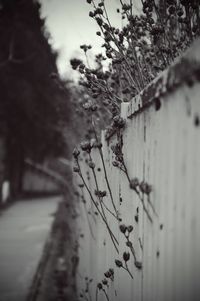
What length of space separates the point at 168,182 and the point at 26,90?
20.9m

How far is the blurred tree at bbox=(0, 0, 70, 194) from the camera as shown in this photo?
20.3m

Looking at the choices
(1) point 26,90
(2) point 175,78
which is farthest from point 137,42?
(1) point 26,90

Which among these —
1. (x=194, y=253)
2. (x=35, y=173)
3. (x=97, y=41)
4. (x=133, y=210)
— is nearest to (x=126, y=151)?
(x=133, y=210)

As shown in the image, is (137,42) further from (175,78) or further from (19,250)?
(19,250)

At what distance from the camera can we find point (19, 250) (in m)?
8.18

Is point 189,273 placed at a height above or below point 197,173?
Result: below

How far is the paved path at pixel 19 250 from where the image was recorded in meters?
5.55

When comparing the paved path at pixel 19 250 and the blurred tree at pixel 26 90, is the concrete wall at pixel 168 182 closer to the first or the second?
the paved path at pixel 19 250

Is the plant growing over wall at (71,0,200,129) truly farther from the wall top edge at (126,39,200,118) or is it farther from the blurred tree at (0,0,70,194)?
the blurred tree at (0,0,70,194)

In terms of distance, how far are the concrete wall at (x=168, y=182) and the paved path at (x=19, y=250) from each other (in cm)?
351

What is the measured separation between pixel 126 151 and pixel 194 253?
132 cm

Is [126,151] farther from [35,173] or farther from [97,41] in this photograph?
[35,173]

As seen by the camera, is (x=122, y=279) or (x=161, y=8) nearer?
(x=122, y=279)

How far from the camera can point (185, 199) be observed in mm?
1326
